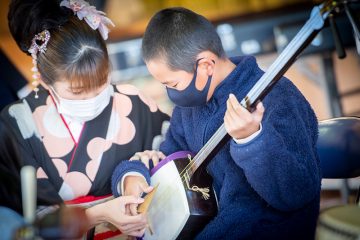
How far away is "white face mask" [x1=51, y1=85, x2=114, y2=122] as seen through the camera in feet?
4.65

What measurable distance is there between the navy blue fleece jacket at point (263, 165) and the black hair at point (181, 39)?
112 millimetres

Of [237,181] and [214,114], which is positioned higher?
[214,114]

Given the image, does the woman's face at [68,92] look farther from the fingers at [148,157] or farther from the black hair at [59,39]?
the fingers at [148,157]

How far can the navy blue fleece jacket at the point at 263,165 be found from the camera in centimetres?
114

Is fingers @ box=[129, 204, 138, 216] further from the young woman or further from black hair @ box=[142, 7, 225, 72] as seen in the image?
black hair @ box=[142, 7, 225, 72]

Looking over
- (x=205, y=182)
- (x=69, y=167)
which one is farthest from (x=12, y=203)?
(x=205, y=182)

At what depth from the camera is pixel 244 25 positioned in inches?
102

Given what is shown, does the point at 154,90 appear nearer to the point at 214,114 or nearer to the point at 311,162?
the point at 214,114

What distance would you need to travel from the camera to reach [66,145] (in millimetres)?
1457

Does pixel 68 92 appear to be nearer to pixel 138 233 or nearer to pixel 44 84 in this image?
pixel 44 84

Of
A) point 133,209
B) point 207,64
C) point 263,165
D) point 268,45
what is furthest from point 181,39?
point 268,45

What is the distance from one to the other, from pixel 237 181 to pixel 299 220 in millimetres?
206

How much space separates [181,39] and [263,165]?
1.40 ft

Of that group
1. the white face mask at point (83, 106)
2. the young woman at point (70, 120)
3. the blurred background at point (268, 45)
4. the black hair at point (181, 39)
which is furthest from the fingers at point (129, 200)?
the blurred background at point (268, 45)
